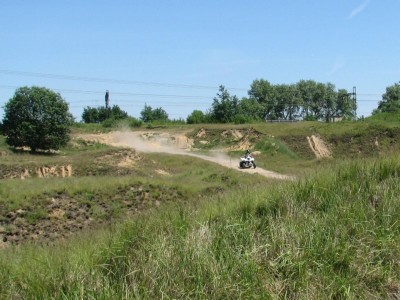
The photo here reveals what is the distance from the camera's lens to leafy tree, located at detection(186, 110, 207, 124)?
82.3 metres

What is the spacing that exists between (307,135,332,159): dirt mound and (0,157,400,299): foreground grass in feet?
160

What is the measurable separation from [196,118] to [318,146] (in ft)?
97.1

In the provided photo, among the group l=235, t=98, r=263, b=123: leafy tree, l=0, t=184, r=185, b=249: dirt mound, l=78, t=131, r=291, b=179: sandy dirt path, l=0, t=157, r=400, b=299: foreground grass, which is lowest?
l=0, t=184, r=185, b=249: dirt mound

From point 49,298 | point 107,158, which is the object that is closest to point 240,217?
point 49,298

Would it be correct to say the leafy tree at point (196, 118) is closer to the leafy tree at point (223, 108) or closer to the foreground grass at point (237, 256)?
the leafy tree at point (223, 108)

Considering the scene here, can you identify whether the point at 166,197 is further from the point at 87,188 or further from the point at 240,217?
the point at 240,217

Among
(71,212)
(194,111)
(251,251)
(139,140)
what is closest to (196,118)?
(194,111)

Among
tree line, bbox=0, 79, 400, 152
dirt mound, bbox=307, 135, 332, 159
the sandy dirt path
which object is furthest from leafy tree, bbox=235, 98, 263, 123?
dirt mound, bbox=307, 135, 332, 159

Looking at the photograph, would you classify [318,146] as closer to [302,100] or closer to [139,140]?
[139,140]

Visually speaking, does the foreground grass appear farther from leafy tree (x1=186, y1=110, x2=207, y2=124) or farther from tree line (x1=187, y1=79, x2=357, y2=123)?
tree line (x1=187, y1=79, x2=357, y2=123)

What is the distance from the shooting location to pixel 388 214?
656 cm

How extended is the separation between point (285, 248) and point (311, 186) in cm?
192

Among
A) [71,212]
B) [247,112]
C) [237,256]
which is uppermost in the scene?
[247,112]

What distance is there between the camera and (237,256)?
18.5 feet
